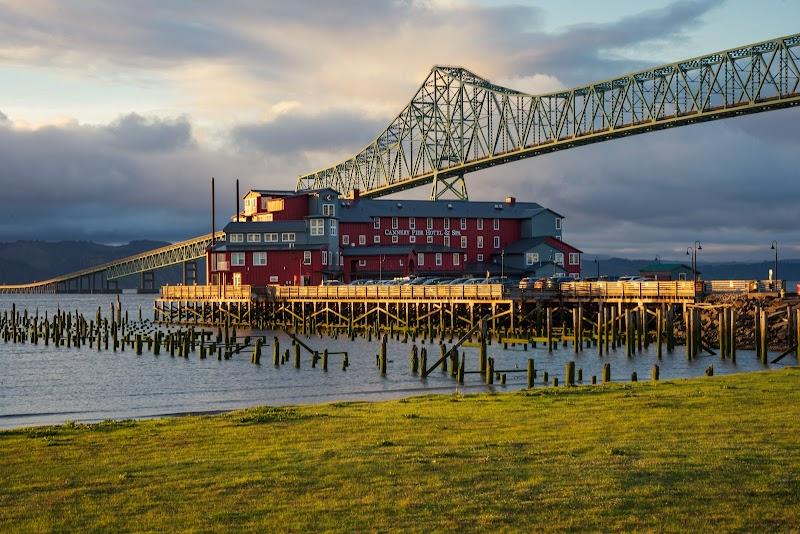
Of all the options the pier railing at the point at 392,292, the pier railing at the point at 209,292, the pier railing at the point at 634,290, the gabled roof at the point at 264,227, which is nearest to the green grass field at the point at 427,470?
the pier railing at the point at 634,290

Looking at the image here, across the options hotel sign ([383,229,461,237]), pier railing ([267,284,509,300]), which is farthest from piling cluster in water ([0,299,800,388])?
hotel sign ([383,229,461,237])

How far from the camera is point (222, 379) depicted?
174 ft

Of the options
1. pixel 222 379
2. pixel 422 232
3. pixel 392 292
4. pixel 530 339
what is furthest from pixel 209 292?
pixel 222 379

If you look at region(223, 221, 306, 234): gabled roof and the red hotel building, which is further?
region(223, 221, 306, 234): gabled roof

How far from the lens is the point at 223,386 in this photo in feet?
164

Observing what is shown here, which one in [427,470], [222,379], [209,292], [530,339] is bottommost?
[222,379]

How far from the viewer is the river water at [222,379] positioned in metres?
42.3

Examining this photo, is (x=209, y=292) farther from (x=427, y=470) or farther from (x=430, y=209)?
(x=427, y=470)

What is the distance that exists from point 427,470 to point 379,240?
4047 inches

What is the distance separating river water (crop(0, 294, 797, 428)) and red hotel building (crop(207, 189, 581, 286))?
38.3m

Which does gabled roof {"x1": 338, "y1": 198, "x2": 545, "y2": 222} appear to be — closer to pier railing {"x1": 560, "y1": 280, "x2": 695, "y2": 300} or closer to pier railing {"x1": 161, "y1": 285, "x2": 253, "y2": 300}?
pier railing {"x1": 161, "y1": 285, "x2": 253, "y2": 300}

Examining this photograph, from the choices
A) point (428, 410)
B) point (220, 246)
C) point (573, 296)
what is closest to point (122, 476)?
point (428, 410)

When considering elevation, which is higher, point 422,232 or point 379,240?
point 422,232

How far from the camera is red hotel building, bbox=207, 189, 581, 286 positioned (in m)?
110
